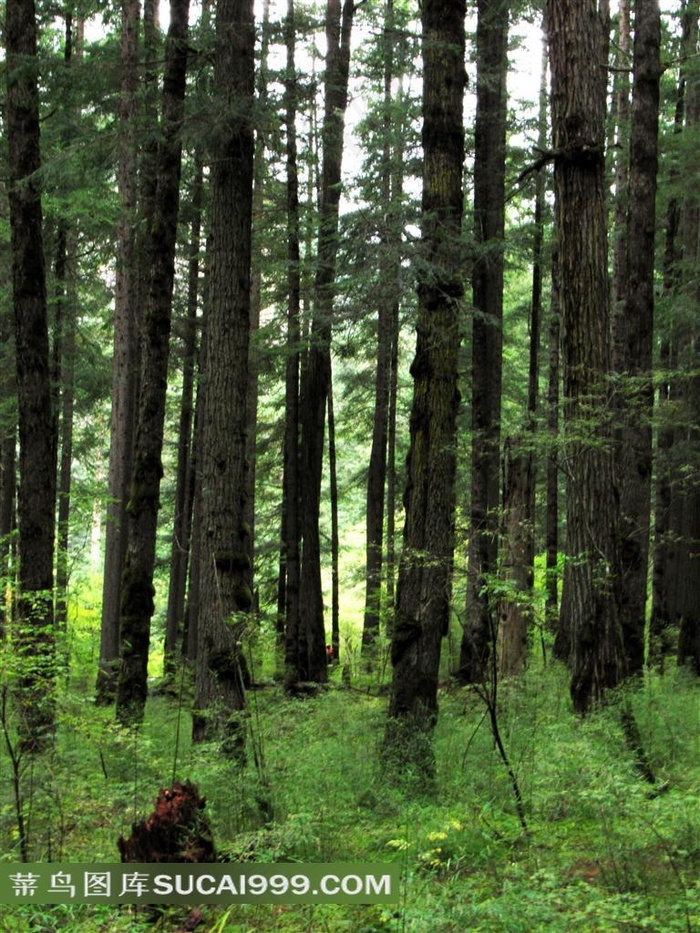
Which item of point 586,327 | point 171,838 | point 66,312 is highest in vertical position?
point 66,312

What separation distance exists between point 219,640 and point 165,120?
6.54 m

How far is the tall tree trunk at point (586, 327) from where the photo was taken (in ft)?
24.9

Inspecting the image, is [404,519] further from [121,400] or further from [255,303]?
[255,303]

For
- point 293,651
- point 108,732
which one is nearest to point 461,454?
point 108,732

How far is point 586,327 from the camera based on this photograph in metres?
7.77

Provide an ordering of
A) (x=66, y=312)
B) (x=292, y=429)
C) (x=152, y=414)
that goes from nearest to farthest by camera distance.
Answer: (x=152, y=414)
(x=292, y=429)
(x=66, y=312)

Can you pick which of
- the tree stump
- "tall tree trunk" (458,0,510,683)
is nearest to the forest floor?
the tree stump

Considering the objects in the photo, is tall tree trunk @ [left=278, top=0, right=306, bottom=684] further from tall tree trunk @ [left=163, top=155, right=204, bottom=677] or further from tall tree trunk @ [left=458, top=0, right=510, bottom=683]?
tall tree trunk @ [left=458, top=0, right=510, bottom=683]

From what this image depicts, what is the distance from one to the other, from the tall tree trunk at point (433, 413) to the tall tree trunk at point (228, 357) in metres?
1.88

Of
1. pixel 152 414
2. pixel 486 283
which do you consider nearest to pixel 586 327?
pixel 152 414

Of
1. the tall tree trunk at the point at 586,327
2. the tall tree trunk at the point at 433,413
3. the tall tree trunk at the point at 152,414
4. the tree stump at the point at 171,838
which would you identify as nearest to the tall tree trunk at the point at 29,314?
the tall tree trunk at the point at 152,414

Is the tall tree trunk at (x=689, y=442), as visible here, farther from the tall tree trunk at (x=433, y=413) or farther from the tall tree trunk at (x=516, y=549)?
the tall tree trunk at (x=433, y=413)

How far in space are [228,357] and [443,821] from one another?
5508 millimetres

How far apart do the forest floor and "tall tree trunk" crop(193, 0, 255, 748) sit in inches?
65.4
